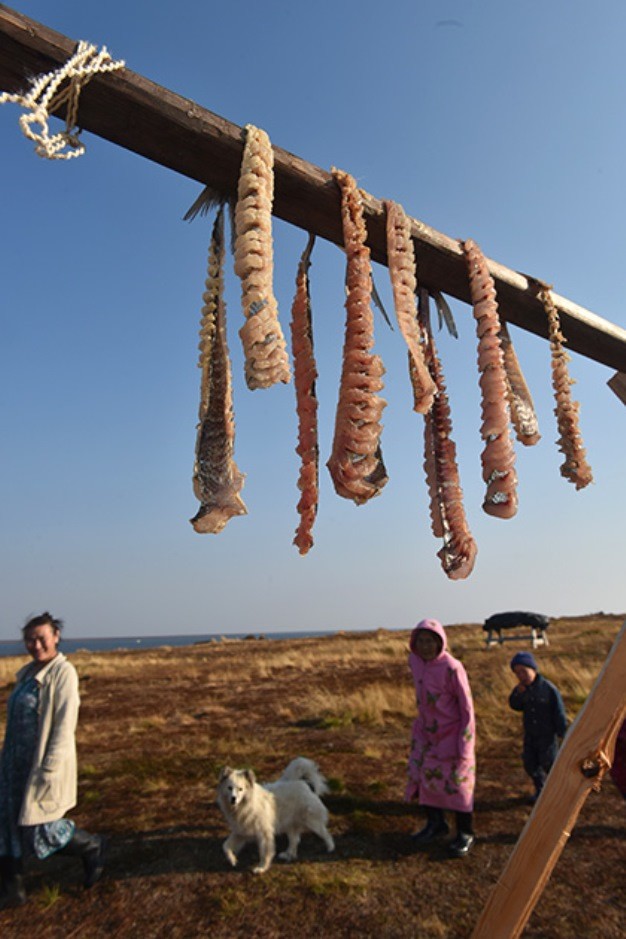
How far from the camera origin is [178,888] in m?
5.16

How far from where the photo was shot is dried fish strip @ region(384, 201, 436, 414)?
7.07 ft

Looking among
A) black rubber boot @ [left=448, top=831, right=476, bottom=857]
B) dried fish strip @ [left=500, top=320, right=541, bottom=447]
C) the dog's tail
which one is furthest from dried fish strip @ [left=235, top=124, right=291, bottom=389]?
the dog's tail

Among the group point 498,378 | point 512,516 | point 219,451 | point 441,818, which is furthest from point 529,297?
point 441,818

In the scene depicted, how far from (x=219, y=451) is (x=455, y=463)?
3.83 ft

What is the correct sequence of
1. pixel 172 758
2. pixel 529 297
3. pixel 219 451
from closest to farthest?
pixel 219 451, pixel 529 297, pixel 172 758

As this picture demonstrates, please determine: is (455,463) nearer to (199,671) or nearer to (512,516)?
(512,516)

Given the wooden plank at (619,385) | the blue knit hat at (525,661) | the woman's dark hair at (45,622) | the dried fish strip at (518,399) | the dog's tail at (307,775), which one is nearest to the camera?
the dried fish strip at (518,399)

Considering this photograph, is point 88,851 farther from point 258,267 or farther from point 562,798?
point 258,267

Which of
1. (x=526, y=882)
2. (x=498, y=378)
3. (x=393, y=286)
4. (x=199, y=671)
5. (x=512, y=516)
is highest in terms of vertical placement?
(x=393, y=286)

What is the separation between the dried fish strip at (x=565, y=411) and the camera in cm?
286

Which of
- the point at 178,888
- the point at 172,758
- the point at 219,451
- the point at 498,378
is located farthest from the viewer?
the point at 172,758

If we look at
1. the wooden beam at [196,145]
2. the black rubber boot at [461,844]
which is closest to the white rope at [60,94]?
the wooden beam at [196,145]

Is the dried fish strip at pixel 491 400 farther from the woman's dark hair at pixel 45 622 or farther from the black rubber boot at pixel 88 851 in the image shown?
the black rubber boot at pixel 88 851

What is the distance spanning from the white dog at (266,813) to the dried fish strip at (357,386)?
16.2 ft
